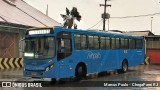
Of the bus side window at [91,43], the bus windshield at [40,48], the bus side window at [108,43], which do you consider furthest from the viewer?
the bus side window at [108,43]

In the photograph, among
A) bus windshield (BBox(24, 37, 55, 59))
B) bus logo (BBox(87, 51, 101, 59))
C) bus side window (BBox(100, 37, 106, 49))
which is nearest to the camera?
bus windshield (BBox(24, 37, 55, 59))

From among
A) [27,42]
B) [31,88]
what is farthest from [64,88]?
[27,42]

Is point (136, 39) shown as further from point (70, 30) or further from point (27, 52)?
point (27, 52)

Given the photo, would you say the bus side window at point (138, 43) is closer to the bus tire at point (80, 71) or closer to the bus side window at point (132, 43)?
the bus side window at point (132, 43)

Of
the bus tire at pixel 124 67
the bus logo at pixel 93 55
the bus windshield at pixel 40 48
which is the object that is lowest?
the bus tire at pixel 124 67

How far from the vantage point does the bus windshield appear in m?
17.9

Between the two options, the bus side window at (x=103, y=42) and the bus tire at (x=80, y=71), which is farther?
the bus side window at (x=103, y=42)

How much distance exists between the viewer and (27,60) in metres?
18.5

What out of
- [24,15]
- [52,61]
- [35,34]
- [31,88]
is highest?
[24,15]

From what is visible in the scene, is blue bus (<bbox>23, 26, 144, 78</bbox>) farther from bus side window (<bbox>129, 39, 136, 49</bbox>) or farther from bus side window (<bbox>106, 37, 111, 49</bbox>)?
bus side window (<bbox>129, 39, 136, 49</bbox>)

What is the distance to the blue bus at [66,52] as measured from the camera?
1795 centimetres

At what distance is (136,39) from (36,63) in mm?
13106

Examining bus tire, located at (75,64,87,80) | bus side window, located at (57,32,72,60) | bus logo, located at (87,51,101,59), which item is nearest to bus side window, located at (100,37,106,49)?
bus logo, located at (87,51,101,59)

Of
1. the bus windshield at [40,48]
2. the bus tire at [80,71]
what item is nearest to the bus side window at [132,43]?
the bus tire at [80,71]
